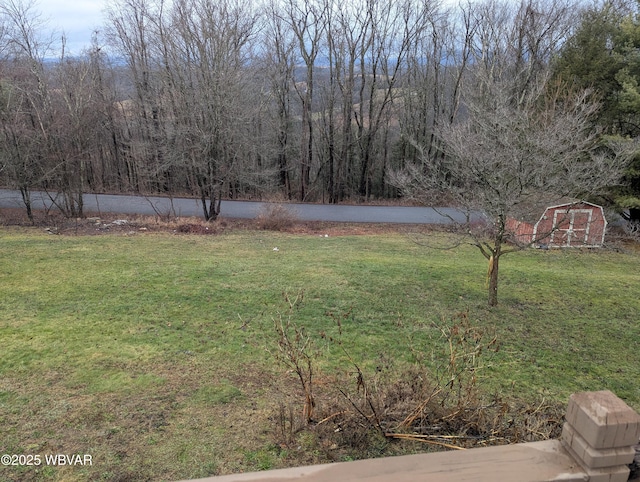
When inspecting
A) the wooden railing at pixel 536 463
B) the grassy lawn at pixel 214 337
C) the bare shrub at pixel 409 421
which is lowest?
the grassy lawn at pixel 214 337

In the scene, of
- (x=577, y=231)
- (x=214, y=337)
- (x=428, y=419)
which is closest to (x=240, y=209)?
(x=577, y=231)

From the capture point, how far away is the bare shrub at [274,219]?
673 inches

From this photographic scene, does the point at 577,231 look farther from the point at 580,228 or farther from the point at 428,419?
the point at 428,419

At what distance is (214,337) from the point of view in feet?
18.8

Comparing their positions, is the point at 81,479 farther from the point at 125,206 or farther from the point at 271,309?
the point at 125,206

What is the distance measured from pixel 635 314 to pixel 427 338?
14.0 feet

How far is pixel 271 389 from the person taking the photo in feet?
14.5

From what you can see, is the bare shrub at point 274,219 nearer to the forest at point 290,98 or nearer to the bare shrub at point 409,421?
the forest at point 290,98

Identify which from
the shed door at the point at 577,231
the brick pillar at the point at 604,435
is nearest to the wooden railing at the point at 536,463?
the brick pillar at the point at 604,435

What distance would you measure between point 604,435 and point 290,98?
27817mm

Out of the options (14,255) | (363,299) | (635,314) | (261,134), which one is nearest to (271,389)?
(363,299)

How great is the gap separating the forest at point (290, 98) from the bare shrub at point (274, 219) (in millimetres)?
2148

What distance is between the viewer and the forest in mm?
16047

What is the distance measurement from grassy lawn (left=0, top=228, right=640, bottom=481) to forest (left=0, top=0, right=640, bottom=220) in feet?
13.4
